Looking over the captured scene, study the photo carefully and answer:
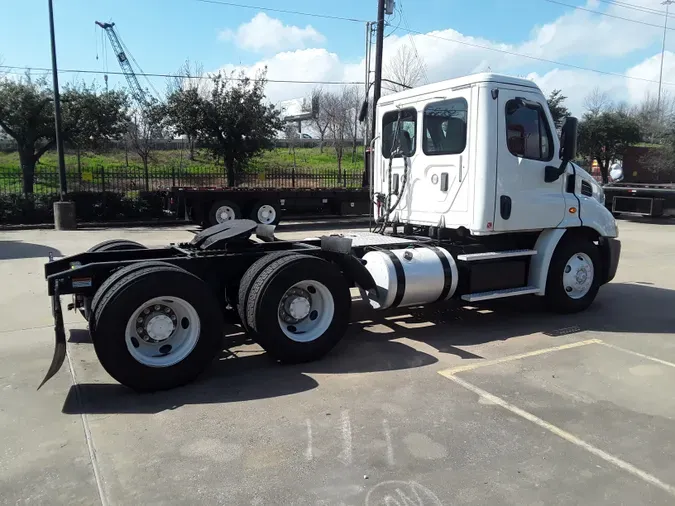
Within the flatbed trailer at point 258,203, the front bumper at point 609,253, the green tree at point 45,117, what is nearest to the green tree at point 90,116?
the green tree at point 45,117

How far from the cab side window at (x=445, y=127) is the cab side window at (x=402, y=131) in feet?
0.80

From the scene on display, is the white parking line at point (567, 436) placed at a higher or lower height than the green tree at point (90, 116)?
lower

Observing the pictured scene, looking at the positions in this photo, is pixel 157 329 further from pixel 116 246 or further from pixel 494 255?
pixel 494 255

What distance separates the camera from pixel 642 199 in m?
22.3

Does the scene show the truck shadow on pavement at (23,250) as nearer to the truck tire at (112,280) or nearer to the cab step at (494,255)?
the truck tire at (112,280)

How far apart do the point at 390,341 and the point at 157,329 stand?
2.67 metres

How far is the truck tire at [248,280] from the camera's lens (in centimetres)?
540

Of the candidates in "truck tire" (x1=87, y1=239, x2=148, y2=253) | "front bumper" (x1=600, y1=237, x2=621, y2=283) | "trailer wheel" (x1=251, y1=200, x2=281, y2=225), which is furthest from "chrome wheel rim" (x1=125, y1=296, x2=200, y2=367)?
"trailer wheel" (x1=251, y1=200, x2=281, y2=225)

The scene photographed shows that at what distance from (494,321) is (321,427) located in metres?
3.84

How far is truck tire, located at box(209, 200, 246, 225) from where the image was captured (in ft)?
57.6

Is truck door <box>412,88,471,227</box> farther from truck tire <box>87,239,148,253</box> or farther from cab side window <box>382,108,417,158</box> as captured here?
truck tire <box>87,239,148,253</box>

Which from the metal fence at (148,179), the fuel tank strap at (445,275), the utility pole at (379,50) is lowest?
the fuel tank strap at (445,275)

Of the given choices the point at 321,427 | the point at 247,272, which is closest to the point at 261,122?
the point at 247,272

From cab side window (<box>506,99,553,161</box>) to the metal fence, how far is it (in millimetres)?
17246
